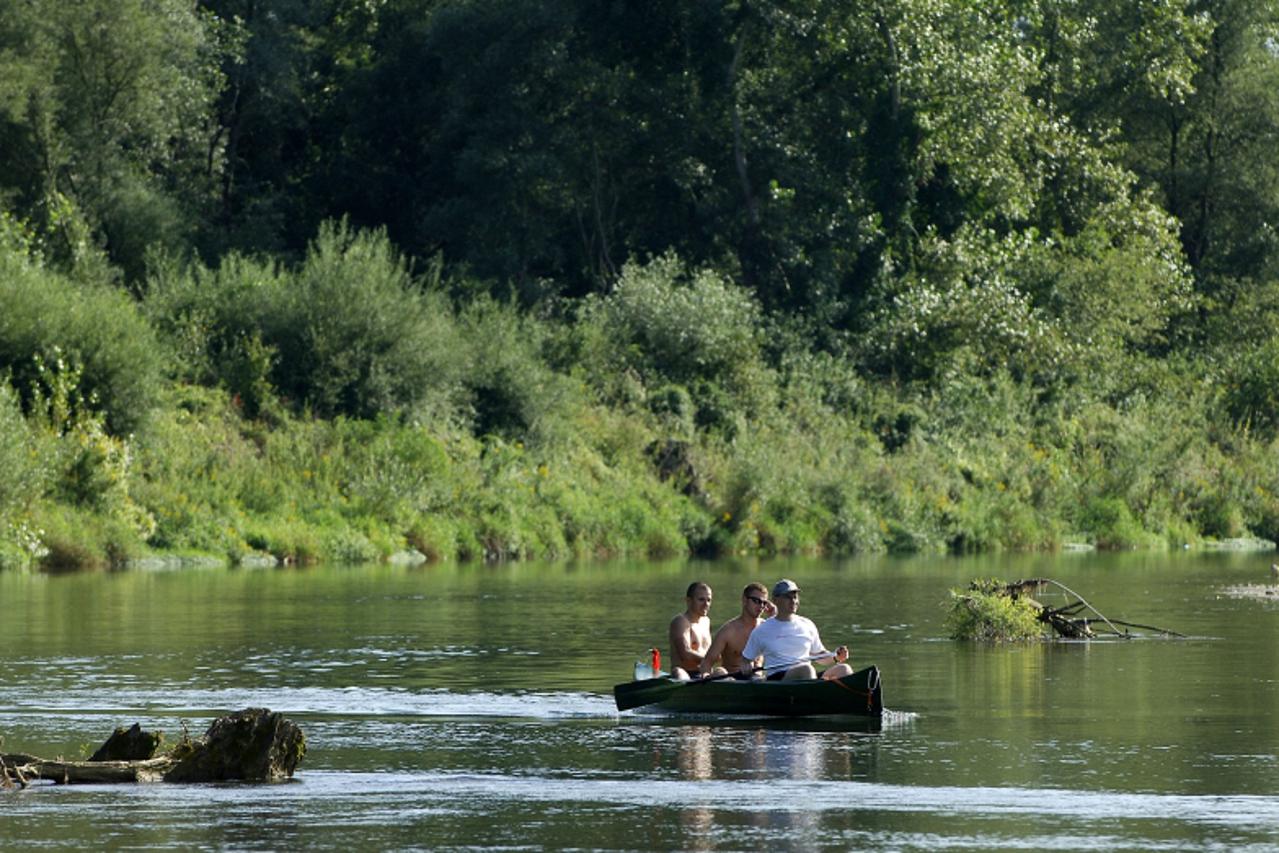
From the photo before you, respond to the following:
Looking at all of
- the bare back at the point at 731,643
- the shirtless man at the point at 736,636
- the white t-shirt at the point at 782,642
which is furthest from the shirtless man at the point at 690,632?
the white t-shirt at the point at 782,642

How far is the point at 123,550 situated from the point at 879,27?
30.8 metres

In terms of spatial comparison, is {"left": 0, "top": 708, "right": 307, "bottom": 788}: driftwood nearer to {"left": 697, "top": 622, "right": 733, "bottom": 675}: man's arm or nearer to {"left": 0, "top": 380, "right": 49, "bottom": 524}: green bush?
{"left": 697, "top": 622, "right": 733, "bottom": 675}: man's arm

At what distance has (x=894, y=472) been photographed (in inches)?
2478

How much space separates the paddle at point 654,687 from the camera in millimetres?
23797

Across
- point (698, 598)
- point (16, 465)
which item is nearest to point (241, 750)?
point (698, 598)

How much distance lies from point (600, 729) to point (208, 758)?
522cm

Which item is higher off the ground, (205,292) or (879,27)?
(879,27)

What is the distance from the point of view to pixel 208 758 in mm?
19031

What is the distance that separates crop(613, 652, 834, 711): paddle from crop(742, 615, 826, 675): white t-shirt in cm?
4

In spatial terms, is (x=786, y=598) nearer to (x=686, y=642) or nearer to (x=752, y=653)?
(x=752, y=653)

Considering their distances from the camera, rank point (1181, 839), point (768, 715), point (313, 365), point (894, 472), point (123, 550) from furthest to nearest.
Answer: point (894, 472), point (313, 365), point (123, 550), point (768, 715), point (1181, 839)

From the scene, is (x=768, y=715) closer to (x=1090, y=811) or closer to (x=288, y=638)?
(x=1090, y=811)

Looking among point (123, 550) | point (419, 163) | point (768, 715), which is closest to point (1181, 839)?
point (768, 715)

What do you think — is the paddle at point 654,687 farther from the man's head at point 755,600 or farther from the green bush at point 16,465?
the green bush at point 16,465
